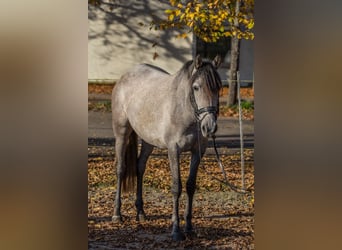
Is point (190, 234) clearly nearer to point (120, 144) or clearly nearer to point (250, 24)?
point (120, 144)

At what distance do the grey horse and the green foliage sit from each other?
0.46m

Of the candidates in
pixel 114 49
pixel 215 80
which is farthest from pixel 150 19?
pixel 215 80

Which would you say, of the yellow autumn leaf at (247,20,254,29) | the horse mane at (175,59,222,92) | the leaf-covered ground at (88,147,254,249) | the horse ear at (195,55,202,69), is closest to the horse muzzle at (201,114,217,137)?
the horse mane at (175,59,222,92)

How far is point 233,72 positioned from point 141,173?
54.1 inches

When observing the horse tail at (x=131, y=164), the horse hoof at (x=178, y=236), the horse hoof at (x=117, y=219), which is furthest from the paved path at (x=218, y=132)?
the horse hoof at (x=178, y=236)

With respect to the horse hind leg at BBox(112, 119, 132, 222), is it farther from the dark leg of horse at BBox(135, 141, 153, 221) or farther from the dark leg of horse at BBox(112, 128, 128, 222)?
the dark leg of horse at BBox(135, 141, 153, 221)

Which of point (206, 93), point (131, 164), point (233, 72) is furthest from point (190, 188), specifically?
point (233, 72)

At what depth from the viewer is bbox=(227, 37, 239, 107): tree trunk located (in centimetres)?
539

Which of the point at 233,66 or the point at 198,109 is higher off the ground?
the point at 233,66

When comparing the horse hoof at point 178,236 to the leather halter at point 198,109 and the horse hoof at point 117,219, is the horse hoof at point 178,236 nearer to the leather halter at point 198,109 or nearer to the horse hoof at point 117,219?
the horse hoof at point 117,219

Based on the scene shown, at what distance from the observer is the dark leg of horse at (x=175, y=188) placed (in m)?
4.67

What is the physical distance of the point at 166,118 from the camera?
4750 millimetres
